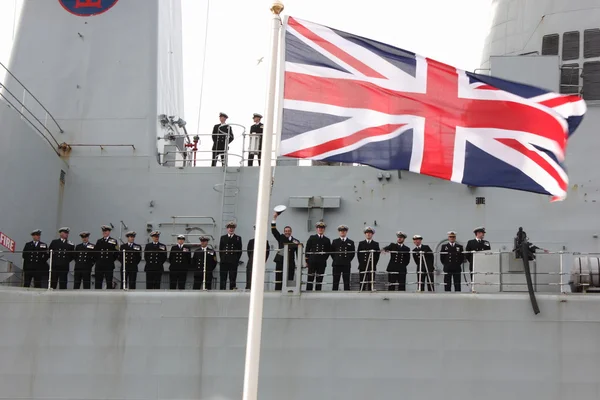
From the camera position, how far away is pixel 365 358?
11680mm

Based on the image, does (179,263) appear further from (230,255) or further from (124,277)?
(124,277)

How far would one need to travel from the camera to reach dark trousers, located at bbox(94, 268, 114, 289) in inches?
526

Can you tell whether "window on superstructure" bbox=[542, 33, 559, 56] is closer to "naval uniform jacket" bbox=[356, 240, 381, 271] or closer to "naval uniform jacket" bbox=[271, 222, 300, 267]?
"naval uniform jacket" bbox=[356, 240, 381, 271]

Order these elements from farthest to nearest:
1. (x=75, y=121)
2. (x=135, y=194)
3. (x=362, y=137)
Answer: (x=75, y=121), (x=135, y=194), (x=362, y=137)

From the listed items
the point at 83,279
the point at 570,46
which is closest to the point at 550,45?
the point at 570,46

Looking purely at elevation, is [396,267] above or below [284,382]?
above

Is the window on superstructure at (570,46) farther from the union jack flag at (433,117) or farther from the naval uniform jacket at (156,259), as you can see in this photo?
the naval uniform jacket at (156,259)

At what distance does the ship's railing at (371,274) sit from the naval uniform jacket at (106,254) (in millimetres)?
125

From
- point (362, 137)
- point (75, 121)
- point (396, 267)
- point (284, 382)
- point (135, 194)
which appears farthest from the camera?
point (75, 121)

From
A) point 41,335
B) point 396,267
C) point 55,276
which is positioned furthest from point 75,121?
point 396,267

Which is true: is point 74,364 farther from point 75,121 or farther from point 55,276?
point 75,121

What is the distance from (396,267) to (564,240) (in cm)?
247

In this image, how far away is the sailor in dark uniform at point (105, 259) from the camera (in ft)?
43.9

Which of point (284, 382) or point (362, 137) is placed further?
point (284, 382)
